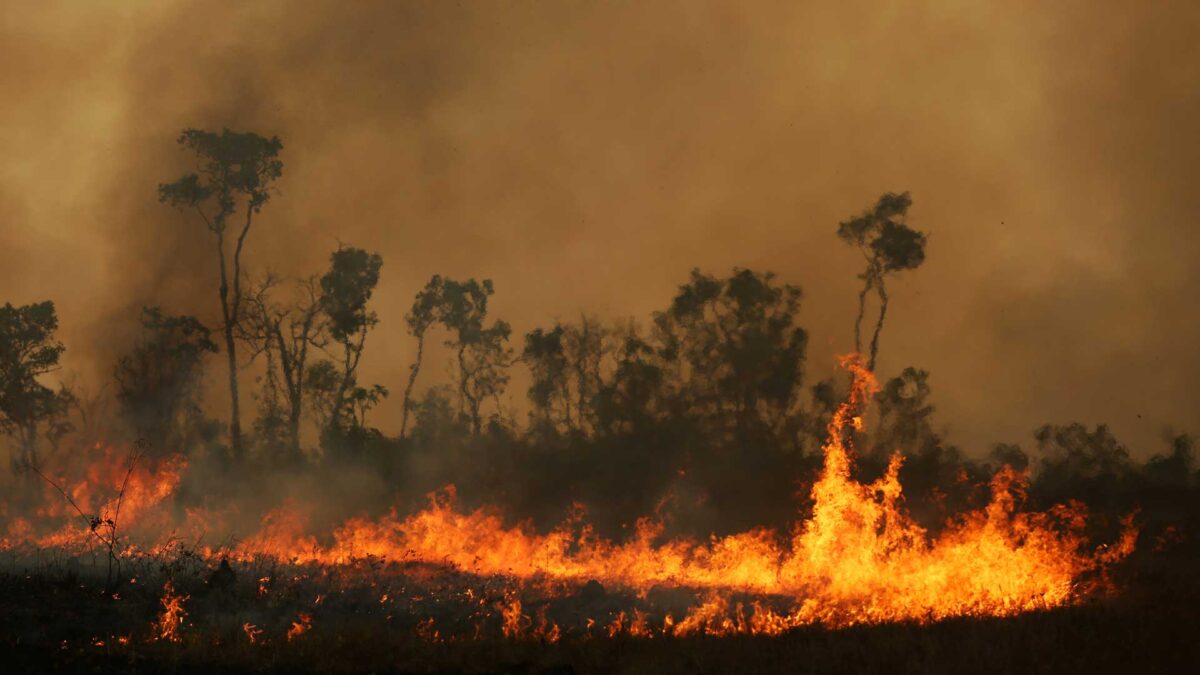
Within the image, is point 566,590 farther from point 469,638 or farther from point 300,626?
point 300,626

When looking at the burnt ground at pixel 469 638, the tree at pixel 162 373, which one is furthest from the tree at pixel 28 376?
the burnt ground at pixel 469 638

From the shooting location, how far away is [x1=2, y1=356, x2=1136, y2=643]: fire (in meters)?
24.9

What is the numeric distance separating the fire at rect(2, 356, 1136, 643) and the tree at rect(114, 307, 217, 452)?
35.3 ft

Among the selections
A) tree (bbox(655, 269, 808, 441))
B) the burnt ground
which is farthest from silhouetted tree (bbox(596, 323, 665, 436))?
the burnt ground

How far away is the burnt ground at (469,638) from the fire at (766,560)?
23.3 inches

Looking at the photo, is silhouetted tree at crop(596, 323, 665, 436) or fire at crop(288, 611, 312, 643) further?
silhouetted tree at crop(596, 323, 665, 436)

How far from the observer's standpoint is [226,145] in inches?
2608

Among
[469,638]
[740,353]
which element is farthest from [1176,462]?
[469,638]

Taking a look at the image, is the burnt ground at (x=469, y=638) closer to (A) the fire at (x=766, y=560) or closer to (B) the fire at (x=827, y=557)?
(A) the fire at (x=766, y=560)

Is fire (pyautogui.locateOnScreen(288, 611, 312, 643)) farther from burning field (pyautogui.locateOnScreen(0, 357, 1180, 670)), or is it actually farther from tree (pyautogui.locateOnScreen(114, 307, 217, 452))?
tree (pyautogui.locateOnScreen(114, 307, 217, 452))

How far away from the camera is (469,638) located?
905 inches

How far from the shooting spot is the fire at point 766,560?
81.8ft

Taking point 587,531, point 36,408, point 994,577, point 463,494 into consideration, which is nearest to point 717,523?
point 587,531

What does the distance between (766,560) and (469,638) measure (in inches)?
568
